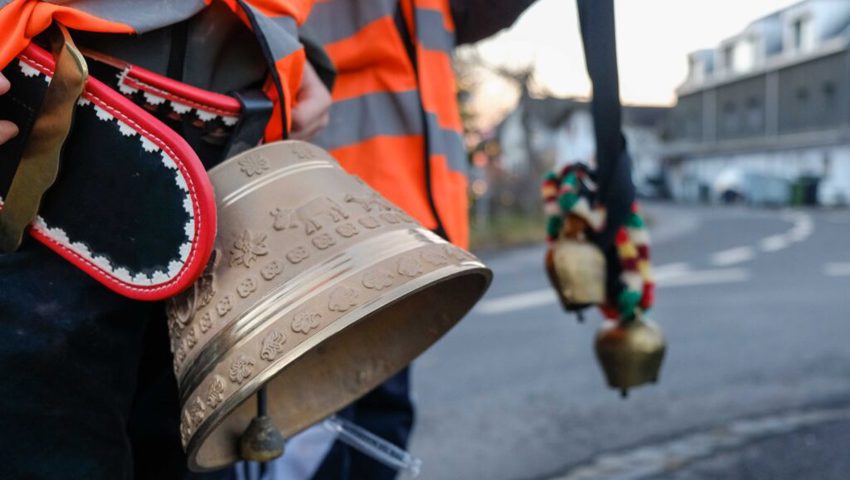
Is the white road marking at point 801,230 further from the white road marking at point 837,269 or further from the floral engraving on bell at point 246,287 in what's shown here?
the floral engraving on bell at point 246,287

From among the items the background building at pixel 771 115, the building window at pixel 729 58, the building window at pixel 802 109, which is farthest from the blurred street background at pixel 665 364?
the building window at pixel 729 58

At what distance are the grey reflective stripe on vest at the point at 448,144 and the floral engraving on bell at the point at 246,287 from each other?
0.59 meters

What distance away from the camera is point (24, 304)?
2.81 feet

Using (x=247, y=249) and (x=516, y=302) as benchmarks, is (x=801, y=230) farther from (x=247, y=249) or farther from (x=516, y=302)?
(x=247, y=249)

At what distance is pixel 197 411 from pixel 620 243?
904mm

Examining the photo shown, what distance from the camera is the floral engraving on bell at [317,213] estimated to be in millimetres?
903

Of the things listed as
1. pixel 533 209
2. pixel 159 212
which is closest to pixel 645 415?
pixel 159 212

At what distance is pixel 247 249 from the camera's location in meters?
0.89

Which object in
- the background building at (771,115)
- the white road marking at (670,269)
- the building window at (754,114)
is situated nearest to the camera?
the white road marking at (670,269)

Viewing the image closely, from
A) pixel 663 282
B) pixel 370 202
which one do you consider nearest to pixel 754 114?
pixel 663 282

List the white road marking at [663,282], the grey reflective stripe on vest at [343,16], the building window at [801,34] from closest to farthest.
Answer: the grey reflective stripe on vest at [343,16]
the white road marking at [663,282]
the building window at [801,34]

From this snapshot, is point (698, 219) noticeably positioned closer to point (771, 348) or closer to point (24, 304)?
point (771, 348)

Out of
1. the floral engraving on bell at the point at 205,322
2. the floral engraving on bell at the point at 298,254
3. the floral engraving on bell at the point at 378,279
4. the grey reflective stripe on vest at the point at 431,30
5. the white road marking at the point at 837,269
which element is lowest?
the white road marking at the point at 837,269

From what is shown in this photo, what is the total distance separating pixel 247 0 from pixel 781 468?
7.51 ft
